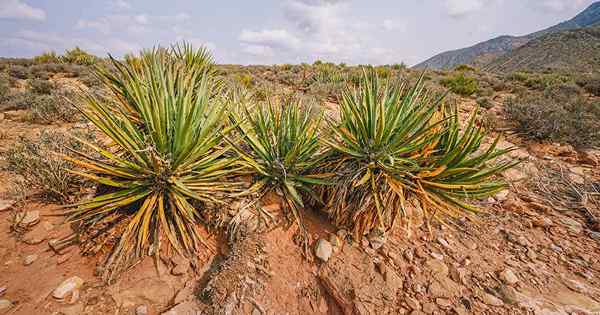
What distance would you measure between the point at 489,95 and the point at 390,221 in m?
9.91

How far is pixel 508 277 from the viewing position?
1.91 meters

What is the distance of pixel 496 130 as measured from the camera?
19.5 feet

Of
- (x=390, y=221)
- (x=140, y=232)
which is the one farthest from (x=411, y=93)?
(x=140, y=232)

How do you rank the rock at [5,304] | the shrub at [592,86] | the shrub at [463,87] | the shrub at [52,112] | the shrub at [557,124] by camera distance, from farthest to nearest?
the shrub at [463,87], the shrub at [592,86], the shrub at [52,112], the shrub at [557,124], the rock at [5,304]

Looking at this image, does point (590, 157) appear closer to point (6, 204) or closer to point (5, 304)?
point (5, 304)

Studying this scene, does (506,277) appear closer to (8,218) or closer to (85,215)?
(85,215)

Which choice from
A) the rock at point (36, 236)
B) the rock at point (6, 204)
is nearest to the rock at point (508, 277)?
the rock at point (36, 236)

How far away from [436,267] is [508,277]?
1.69 ft

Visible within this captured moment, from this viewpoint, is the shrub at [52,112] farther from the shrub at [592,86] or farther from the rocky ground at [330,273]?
the shrub at [592,86]

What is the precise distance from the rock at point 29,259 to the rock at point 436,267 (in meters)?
3.31

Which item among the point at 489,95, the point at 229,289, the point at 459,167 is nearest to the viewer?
the point at 229,289

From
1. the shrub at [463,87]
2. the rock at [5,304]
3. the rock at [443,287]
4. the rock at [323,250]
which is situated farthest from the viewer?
the shrub at [463,87]

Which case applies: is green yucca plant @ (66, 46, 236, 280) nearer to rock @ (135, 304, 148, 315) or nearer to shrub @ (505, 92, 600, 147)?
rock @ (135, 304, 148, 315)

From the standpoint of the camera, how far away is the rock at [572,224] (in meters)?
2.51
